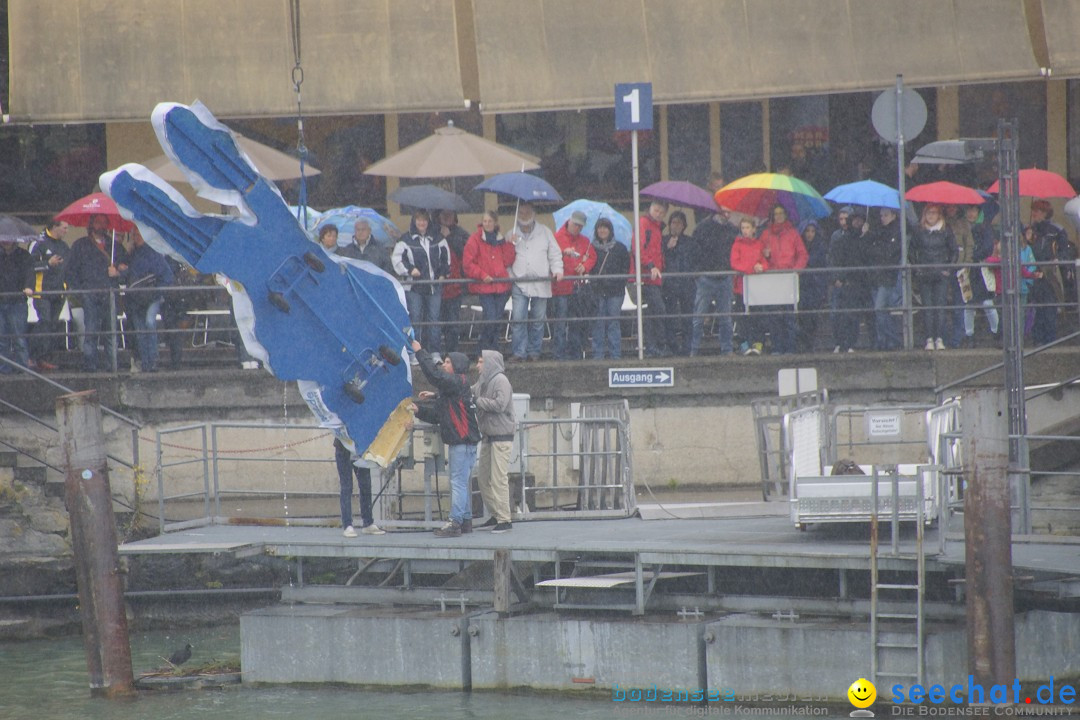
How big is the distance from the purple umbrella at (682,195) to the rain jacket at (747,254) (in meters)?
0.81

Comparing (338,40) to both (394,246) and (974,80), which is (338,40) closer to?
(394,246)

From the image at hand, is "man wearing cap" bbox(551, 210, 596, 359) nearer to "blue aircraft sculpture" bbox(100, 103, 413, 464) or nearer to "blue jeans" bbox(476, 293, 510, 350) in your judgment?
"blue jeans" bbox(476, 293, 510, 350)

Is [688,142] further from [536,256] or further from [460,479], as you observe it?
[460,479]

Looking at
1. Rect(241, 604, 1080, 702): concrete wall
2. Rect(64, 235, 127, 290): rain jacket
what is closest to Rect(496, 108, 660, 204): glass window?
Rect(64, 235, 127, 290): rain jacket

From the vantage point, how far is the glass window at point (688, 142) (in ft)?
81.4

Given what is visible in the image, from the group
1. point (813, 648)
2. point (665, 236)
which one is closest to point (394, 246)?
point (665, 236)

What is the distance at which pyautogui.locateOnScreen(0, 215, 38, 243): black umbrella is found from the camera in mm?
20781

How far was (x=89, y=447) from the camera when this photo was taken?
50.9 ft

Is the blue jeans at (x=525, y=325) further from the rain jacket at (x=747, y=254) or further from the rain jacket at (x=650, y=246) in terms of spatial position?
the rain jacket at (x=747, y=254)

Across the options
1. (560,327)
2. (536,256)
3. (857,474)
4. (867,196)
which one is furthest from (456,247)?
(857,474)

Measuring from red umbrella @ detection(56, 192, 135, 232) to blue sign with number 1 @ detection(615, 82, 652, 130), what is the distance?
6.15 meters

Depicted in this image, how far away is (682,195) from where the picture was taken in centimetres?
2067

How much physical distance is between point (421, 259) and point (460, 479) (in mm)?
4828

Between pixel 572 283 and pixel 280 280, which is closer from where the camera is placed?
pixel 280 280
